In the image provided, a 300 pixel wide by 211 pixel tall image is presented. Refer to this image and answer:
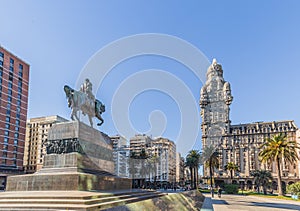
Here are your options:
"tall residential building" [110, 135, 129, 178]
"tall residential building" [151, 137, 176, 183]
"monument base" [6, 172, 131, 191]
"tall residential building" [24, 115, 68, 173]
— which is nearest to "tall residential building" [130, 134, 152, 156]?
"tall residential building" [151, 137, 176, 183]

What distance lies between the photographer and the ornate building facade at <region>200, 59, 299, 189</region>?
3381 inches

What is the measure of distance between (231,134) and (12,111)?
237 feet

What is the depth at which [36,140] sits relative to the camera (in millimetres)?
94750

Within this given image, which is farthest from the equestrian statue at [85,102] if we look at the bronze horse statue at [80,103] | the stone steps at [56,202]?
A: the stone steps at [56,202]

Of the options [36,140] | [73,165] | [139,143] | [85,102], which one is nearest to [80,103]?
[85,102]

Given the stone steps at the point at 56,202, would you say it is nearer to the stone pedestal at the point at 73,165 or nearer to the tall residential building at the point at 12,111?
the stone pedestal at the point at 73,165

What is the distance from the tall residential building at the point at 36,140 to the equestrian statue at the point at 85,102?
74.8 m

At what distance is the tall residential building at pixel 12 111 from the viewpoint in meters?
61.6

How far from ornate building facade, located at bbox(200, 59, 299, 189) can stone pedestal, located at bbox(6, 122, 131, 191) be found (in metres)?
69.8

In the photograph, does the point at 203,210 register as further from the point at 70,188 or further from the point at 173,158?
the point at 173,158

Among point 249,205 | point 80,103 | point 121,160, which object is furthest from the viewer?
point 121,160

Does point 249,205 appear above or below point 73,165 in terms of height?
below

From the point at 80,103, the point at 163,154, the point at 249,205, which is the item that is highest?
the point at 80,103

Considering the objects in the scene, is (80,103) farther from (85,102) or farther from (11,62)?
(11,62)
